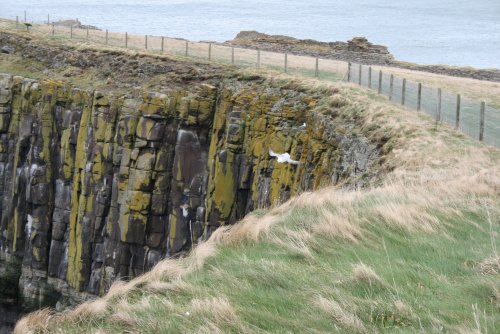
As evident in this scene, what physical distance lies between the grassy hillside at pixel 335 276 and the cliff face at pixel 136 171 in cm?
1234

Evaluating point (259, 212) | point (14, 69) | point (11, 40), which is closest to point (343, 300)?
point (259, 212)

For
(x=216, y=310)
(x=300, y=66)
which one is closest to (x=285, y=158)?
(x=300, y=66)

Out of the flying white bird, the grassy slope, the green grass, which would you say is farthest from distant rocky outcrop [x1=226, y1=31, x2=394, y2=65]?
the green grass

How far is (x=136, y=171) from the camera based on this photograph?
108 ft

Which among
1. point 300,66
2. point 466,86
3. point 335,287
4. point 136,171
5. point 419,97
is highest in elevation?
point 300,66

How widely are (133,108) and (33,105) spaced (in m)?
8.08

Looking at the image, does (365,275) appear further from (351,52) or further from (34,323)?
(351,52)

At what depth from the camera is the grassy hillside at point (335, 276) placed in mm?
8367

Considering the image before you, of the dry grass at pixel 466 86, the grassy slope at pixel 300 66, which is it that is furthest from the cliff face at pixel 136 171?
the dry grass at pixel 466 86

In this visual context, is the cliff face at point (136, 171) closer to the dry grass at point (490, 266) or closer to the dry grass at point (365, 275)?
the dry grass at point (490, 266)

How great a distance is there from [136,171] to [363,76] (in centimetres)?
1273

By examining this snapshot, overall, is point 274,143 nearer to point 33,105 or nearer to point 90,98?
point 90,98

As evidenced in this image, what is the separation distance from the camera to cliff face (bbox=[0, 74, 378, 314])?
29.9 meters

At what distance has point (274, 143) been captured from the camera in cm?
2966
